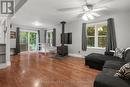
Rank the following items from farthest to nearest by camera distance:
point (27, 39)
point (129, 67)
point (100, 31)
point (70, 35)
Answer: point (27, 39) → point (70, 35) → point (100, 31) → point (129, 67)

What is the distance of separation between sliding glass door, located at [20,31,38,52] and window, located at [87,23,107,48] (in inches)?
202

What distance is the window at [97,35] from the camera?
5.59 m

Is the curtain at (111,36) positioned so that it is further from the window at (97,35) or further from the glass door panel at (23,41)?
the glass door panel at (23,41)

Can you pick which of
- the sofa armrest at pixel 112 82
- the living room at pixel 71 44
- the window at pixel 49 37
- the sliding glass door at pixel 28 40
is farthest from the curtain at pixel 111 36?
the sliding glass door at pixel 28 40

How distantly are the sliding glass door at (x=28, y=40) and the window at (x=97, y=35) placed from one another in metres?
5.13

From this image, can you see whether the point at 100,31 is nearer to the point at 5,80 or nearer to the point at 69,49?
the point at 69,49

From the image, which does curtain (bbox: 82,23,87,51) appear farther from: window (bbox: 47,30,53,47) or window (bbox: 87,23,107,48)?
window (bbox: 47,30,53,47)

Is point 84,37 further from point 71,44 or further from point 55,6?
point 55,6

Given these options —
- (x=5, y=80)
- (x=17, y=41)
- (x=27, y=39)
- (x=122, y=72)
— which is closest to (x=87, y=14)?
(x=122, y=72)

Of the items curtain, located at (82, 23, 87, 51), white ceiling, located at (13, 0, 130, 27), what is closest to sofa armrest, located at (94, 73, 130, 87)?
white ceiling, located at (13, 0, 130, 27)

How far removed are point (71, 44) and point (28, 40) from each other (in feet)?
13.0

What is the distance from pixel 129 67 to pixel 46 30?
839cm

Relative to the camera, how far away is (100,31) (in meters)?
5.75

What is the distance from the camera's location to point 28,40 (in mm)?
9000
